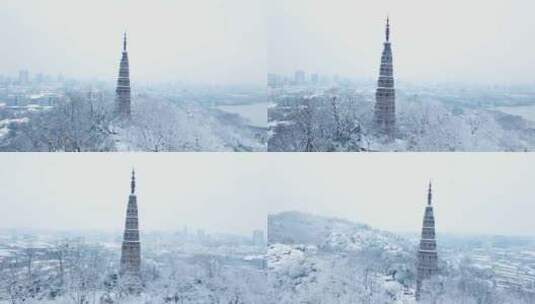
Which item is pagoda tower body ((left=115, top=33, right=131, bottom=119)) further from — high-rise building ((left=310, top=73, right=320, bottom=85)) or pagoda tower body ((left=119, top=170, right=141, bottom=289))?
high-rise building ((left=310, top=73, right=320, bottom=85))

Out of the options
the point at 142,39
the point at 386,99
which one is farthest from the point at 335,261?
the point at 142,39

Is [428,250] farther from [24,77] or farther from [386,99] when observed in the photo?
[24,77]

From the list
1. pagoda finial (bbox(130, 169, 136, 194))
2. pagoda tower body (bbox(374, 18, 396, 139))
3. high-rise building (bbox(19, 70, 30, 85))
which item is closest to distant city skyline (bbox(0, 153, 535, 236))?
pagoda finial (bbox(130, 169, 136, 194))

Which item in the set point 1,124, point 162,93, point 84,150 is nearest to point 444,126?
point 162,93

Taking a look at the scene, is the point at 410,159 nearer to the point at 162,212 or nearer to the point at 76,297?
the point at 162,212

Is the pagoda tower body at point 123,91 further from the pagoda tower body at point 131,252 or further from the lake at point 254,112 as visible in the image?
the lake at point 254,112

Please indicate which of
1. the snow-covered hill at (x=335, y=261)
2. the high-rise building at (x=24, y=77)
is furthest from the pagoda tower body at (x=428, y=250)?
the high-rise building at (x=24, y=77)
